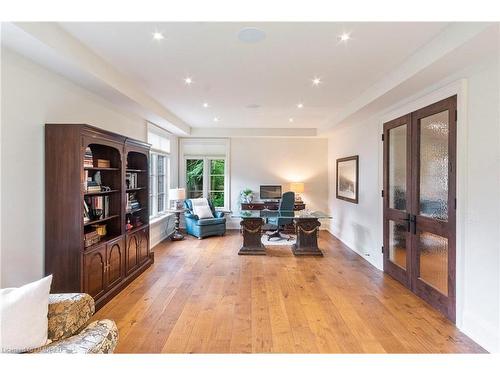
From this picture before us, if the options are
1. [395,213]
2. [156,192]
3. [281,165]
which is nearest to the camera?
[395,213]

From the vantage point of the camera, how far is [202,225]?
6.17 meters

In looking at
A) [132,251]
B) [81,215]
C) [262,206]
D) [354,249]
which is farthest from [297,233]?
[81,215]

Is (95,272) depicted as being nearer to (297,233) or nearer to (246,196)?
(297,233)

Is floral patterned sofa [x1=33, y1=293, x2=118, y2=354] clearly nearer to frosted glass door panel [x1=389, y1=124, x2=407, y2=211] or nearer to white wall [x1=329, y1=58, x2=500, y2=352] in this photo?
white wall [x1=329, y1=58, x2=500, y2=352]

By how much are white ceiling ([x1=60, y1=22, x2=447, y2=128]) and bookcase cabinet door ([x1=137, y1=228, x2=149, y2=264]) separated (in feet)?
6.95

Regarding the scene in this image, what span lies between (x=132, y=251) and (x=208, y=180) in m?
3.84

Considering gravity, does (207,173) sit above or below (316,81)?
below

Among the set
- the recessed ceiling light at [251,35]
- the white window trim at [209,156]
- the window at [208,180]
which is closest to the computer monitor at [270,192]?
the white window trim at [209,156]

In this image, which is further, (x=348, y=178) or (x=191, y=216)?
(x=191, y=216)

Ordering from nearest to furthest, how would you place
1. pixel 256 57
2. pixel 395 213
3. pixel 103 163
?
pixel 256 57 < pixel 103 163 < pixel 395 213

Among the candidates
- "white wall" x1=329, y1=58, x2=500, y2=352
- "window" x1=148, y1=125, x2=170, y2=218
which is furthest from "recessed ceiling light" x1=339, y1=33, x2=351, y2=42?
"window" x1=148, y1=125, x2=170, y2=218

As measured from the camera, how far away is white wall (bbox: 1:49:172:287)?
88.2 inches
